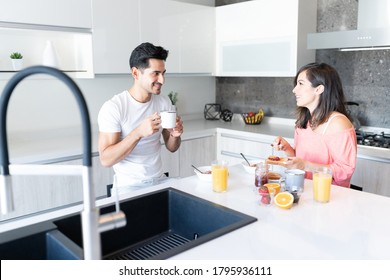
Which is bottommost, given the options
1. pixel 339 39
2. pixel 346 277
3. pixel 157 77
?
pixel 346 277

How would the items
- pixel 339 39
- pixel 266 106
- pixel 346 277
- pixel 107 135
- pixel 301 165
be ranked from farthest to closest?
1. pixel 266 106
2. pixel 339 39
3. pixel 107 135
4. pixel 301 165
5. pixel 346 277

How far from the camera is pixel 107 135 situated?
2.02 metres

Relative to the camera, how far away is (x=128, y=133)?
83.5 inches

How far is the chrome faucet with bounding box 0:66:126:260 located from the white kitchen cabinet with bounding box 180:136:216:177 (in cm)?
261

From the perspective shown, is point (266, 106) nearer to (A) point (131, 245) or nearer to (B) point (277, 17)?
(B) point (277, 17)

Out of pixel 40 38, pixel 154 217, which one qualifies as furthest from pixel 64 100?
pixel 154 217

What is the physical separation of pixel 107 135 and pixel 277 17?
206 cm

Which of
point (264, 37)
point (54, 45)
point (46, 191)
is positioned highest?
point (264, 37)

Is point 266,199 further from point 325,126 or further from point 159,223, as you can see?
point 325,126

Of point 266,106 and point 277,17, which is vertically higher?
point 277,17

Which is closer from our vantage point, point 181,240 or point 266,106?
point 181,240

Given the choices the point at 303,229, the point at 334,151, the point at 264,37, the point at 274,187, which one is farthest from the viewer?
the point at 264,37

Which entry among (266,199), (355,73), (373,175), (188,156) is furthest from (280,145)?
(355,73)

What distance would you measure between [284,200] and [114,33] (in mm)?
2229
